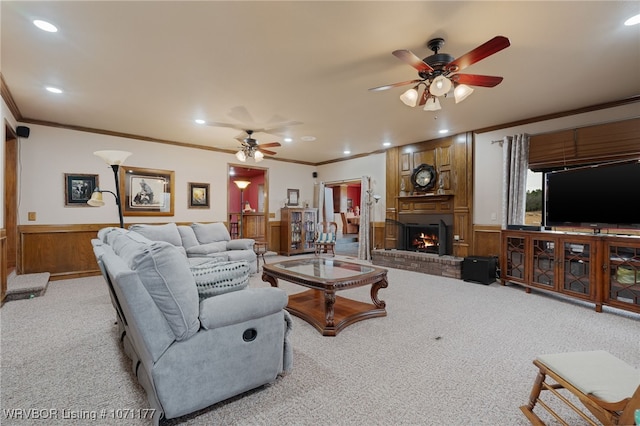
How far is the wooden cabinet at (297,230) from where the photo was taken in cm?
758

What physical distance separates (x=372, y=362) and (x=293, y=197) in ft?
20.4

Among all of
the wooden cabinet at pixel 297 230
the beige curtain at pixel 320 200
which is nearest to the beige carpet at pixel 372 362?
the wooden cabinet at pixel 297 230

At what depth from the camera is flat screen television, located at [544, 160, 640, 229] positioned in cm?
328

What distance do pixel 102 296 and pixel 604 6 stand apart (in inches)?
235

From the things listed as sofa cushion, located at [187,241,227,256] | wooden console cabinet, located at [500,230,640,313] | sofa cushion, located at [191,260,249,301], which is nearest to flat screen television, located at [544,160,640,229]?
wooden console cabinet, located at [500,230,640,313]

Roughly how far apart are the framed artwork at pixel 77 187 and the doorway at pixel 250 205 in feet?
8.45

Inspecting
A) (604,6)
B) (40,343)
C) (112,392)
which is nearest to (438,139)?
(604,6)

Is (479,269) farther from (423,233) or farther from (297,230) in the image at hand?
(297,230)

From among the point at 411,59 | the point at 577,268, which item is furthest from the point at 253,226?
the point at 577,268

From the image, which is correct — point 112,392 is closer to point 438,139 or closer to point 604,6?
point 604,6

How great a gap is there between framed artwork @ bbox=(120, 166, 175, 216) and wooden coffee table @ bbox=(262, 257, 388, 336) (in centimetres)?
366

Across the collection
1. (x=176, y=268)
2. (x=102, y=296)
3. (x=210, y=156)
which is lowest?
(x=102, y=296)

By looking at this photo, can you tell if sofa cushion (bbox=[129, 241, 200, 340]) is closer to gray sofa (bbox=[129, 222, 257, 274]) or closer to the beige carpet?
the beige carpet

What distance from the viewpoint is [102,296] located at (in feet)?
12.8
